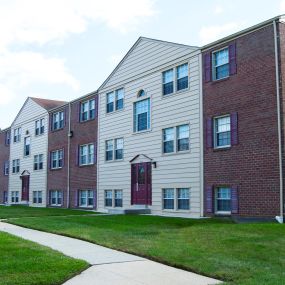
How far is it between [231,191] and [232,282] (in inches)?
473

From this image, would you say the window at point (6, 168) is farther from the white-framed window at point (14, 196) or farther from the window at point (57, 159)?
the window at point (57, 159)

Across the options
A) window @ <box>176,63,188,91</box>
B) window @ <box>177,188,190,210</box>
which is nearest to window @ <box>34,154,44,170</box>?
window @ <box>177,188,190,210</box>

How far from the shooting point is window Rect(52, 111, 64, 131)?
34938 mm

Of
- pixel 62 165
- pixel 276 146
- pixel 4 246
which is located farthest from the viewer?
pixel 62 165

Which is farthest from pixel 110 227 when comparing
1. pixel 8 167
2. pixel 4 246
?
pixel 8 167

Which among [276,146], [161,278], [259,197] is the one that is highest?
[276,146]

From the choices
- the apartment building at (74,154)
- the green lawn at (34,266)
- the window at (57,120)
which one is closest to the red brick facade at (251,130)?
the green lawn at (34,266)

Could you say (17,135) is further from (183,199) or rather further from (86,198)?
(183,199)

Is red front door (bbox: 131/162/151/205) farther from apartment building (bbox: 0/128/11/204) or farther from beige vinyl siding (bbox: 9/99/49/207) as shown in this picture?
apartment building (bbox: 0/128/11/204)

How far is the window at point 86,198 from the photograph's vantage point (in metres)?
30.0

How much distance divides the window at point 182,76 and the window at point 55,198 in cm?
1543

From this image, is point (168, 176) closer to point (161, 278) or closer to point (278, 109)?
point (278, 109)

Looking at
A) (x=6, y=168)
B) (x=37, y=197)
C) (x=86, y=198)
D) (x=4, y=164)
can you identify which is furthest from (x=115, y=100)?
(x=4, y=164)

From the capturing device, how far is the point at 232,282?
7.42m
